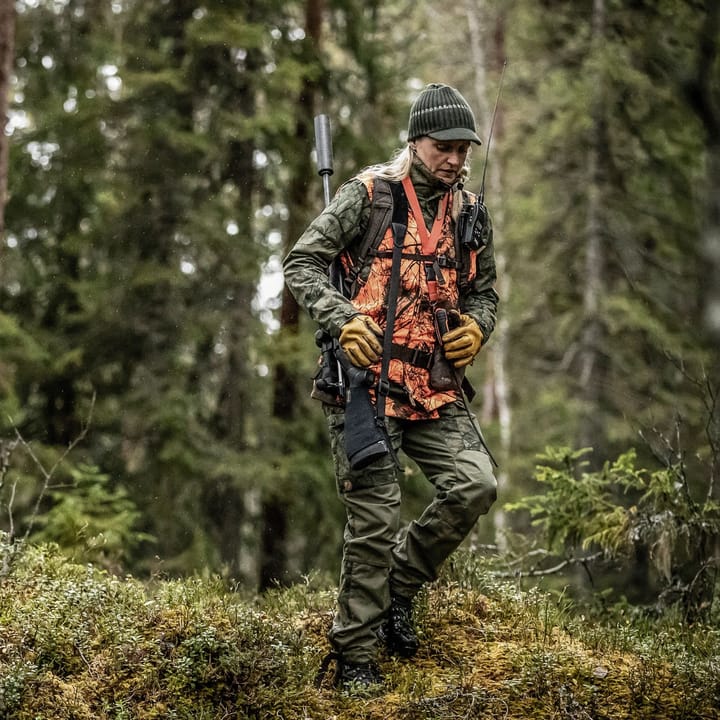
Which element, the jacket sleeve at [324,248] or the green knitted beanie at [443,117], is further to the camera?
the green knitted beanie at [443,117]

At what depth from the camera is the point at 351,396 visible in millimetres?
4996

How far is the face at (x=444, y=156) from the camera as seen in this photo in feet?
17.2

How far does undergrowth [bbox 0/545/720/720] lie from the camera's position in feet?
14.4

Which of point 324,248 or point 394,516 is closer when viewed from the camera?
point 394,516

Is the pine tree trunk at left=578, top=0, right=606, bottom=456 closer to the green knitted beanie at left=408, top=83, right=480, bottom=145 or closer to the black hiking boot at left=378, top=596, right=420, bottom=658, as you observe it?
the black hiking boot at left=378, top=596, right=420, bottom=658

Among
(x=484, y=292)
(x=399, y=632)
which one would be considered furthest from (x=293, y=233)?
(x=399, y=632)

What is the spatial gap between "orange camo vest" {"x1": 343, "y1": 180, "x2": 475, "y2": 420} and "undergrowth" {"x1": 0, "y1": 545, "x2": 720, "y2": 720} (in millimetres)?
1346

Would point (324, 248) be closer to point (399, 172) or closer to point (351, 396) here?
point (399, 172)

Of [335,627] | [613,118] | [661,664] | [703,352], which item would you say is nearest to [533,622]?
[661,664]

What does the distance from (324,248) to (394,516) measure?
151 cm

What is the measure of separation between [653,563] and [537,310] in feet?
38.5

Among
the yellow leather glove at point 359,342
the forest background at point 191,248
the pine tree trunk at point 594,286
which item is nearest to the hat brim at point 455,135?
the yellow leather glove at point 359,342

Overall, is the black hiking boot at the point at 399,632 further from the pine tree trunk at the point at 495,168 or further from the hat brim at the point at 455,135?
the pine tree trunk at the point at 495,168

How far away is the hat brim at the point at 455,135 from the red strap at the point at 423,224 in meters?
0.30
